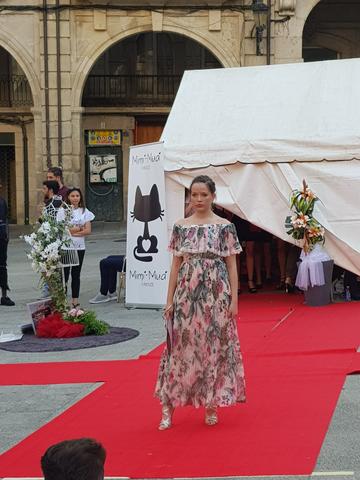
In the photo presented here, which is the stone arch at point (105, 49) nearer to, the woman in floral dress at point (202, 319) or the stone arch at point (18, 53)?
the stone arch at point (18, 53)

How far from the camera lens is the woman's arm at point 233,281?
6336 millimetres

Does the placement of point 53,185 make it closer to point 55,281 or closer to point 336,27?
point 55,281

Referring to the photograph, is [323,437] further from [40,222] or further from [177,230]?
[40,222]

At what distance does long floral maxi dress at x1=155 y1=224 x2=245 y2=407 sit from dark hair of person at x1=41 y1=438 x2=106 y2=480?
3438 mm

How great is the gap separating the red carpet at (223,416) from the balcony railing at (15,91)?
20.0 meters

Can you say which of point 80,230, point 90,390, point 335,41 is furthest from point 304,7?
point 90,390

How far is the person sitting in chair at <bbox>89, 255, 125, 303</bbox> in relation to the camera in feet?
43.3

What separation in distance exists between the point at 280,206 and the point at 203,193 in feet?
19.8

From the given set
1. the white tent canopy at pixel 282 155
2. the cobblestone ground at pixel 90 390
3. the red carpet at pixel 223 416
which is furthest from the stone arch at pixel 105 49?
the red carpet at pixel 223 416

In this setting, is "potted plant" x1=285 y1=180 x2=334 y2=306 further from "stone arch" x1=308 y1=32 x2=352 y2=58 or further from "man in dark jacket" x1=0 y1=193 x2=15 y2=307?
Result: "stone arch" x1=308 y1=32 x2=352 y2=58

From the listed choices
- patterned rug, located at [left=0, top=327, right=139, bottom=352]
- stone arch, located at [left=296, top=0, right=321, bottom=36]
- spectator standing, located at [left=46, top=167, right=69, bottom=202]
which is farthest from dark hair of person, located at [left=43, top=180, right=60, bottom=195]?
stone arch, located at [left=296, top=0, right=321, bottom=36]

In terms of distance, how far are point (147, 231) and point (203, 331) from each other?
6.16 m

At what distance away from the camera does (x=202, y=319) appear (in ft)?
20.7

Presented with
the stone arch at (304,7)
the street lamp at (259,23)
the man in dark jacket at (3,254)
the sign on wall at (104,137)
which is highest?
the stone arch at (304,7)
